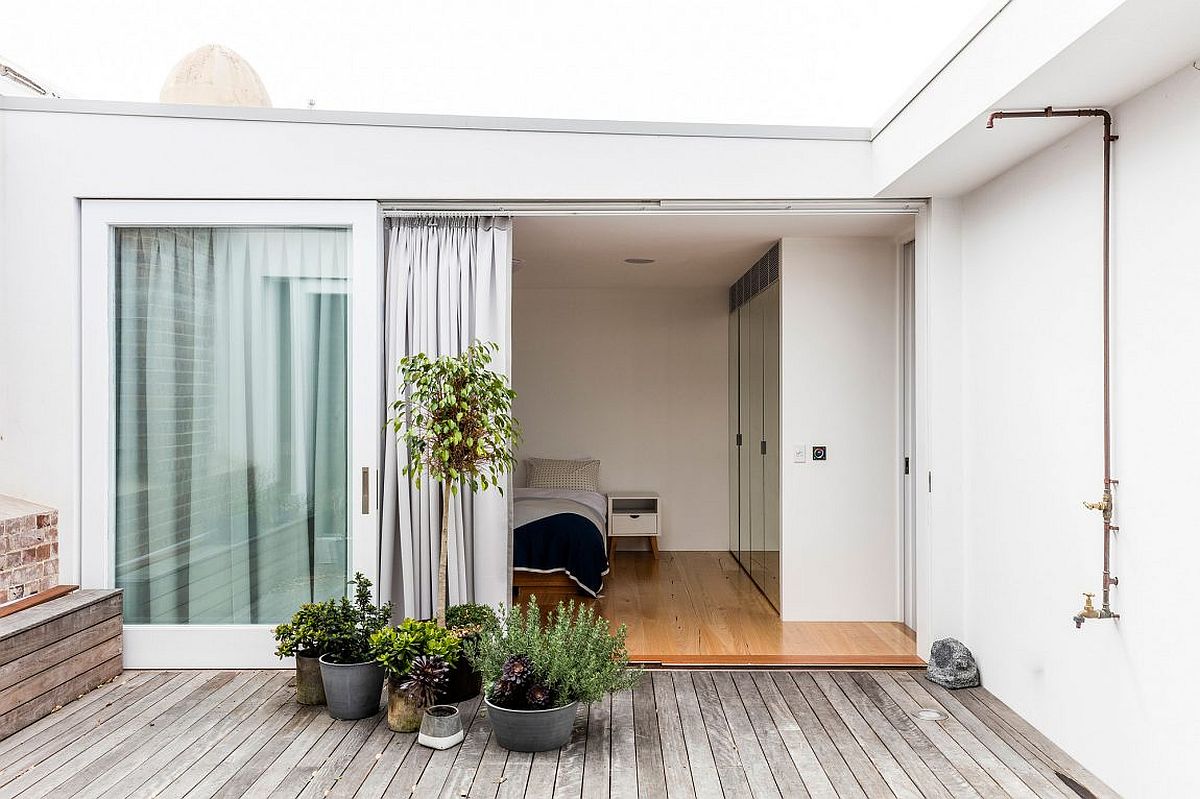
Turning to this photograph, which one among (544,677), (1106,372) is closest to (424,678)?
(544,677)

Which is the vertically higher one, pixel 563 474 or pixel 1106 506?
pixel 1106 506

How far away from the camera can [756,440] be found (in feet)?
19.6

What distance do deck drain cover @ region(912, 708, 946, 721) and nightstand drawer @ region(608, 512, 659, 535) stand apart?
3629 mm

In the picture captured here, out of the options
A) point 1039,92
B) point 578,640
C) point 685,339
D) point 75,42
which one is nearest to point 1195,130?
point 1039,92

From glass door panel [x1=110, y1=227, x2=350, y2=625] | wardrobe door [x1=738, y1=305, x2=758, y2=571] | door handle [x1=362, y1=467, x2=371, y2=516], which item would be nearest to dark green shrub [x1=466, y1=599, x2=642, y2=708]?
door handle [x1=362, y1=467, x2=371, y2=516]

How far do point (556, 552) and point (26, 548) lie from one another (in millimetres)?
2971

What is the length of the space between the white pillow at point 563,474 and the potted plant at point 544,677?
3.75m

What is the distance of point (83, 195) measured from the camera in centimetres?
391

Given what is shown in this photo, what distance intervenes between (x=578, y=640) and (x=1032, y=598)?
1.78 meters

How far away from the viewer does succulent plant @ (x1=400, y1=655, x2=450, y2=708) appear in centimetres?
323

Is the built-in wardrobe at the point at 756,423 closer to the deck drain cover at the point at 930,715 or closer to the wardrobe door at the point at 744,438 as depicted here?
the wardrobe door at the point at 744,438

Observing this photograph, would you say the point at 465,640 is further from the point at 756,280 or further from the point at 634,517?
the point at 634,517

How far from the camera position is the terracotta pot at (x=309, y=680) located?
3531 millimetres

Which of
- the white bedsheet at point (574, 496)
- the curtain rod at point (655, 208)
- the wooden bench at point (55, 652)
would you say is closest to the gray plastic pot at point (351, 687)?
the wooden bench at point (55, 652)
